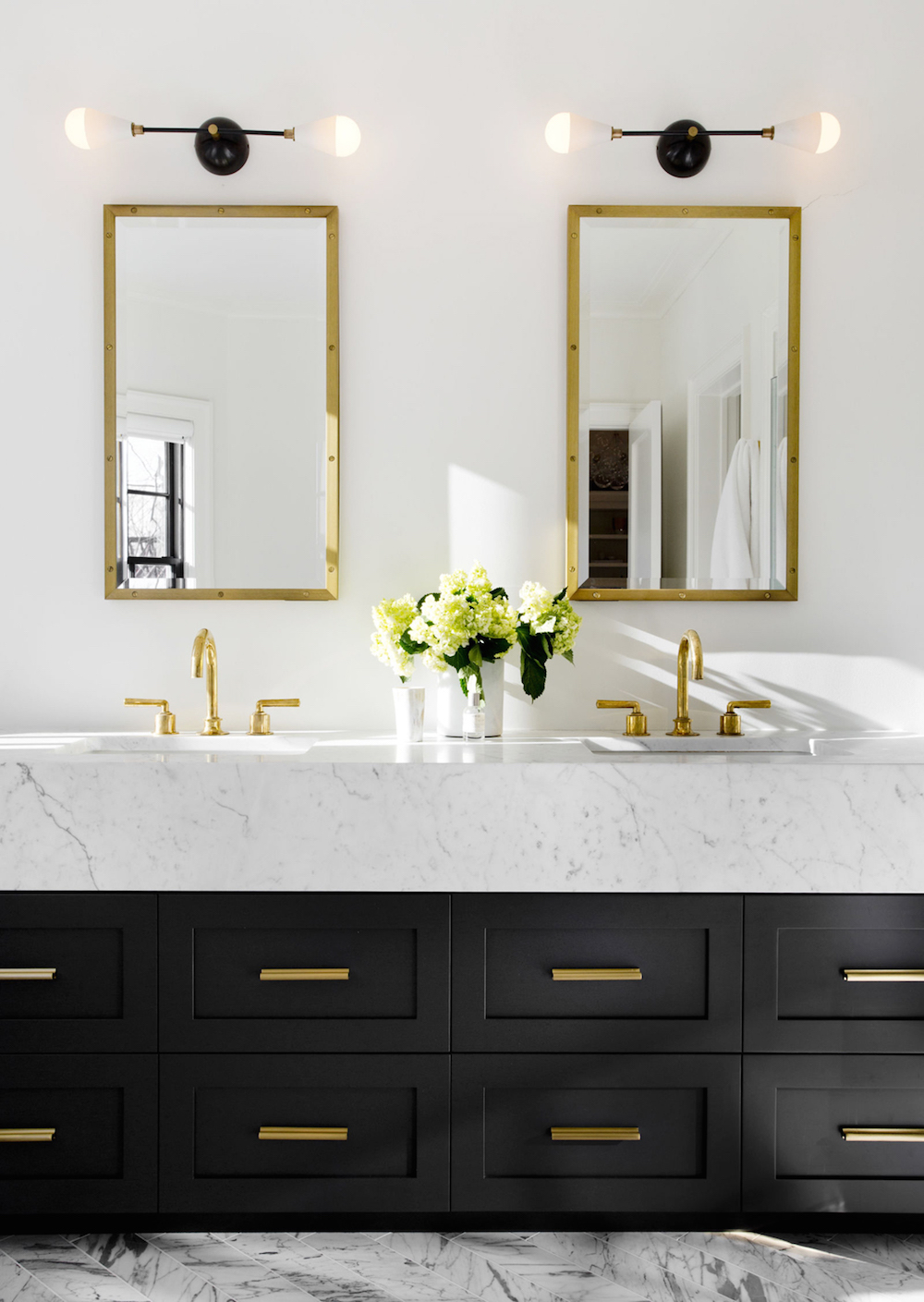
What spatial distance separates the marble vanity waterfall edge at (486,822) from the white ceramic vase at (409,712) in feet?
1.21

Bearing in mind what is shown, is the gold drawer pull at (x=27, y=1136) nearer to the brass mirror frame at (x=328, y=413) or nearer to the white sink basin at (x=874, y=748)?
the brass mirror frame at (x=328, y=413)

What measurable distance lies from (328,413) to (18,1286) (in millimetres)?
1634

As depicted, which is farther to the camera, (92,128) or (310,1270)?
(92,128)

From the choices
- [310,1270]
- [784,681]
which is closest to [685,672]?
[784,681]

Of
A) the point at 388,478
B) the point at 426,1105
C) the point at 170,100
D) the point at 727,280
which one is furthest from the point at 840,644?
the point at 170,100

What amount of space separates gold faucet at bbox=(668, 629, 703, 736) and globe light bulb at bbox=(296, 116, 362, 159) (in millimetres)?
1211

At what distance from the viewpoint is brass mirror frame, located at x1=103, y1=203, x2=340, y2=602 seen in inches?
73.9

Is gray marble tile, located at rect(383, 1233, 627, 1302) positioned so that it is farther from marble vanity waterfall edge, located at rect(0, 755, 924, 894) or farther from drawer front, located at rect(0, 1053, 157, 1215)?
marble vanity waterfall edge, located at rect(0, 755, 924, 894)

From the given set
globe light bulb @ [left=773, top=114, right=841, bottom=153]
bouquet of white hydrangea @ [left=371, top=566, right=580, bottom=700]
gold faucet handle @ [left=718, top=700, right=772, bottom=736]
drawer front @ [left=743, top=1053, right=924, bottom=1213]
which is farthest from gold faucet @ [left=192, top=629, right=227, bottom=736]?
globe light bulb @ [left=773, top=114, right=841, bottom=153]

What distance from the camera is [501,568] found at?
1923 millimetres

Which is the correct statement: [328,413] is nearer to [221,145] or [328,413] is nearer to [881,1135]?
[221,145]

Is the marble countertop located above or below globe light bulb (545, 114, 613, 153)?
below

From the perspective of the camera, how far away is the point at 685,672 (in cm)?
182

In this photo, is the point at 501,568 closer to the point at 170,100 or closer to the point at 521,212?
the point at 521,212
